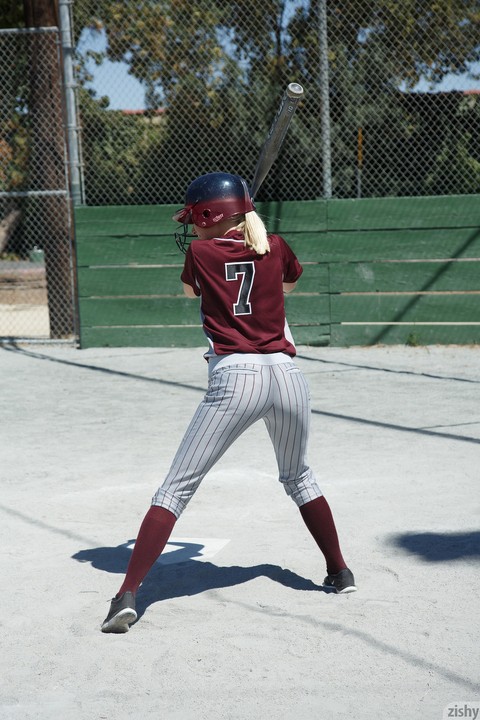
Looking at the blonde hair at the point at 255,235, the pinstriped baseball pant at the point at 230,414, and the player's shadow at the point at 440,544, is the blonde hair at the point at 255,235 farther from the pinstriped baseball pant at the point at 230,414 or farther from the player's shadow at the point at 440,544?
the player's shadow at the point at 440,544

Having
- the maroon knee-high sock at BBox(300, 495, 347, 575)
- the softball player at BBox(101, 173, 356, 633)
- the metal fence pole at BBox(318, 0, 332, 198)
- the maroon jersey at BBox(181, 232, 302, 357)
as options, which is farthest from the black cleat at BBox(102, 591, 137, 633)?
the metal fence pole at BBox(318, 0, 332, 198)

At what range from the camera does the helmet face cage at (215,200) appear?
3.93 metres

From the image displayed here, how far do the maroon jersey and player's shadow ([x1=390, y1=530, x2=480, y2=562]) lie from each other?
1403 mm

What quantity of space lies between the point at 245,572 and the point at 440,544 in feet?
3.24

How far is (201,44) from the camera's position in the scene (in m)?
12.9

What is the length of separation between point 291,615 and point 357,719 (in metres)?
0.97

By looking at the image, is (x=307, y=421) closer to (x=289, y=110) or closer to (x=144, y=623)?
(x=144, y=623)

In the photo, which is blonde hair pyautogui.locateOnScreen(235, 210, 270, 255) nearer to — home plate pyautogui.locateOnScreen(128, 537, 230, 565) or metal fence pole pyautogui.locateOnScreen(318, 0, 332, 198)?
home plate pyautogui.locateOnScreen(128, 537, 230, 565)

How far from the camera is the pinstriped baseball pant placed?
3.92 meters

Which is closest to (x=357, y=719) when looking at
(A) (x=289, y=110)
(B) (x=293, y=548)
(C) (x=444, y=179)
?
(B) (x=293, y=548)

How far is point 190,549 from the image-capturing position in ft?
16.2

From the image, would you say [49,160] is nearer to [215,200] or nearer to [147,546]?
[215,200]

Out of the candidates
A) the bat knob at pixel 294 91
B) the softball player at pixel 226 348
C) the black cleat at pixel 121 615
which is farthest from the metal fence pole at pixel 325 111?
the black cleat at pixel 121 615

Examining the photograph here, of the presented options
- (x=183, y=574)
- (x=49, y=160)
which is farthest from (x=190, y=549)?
(x=49, y=160)
